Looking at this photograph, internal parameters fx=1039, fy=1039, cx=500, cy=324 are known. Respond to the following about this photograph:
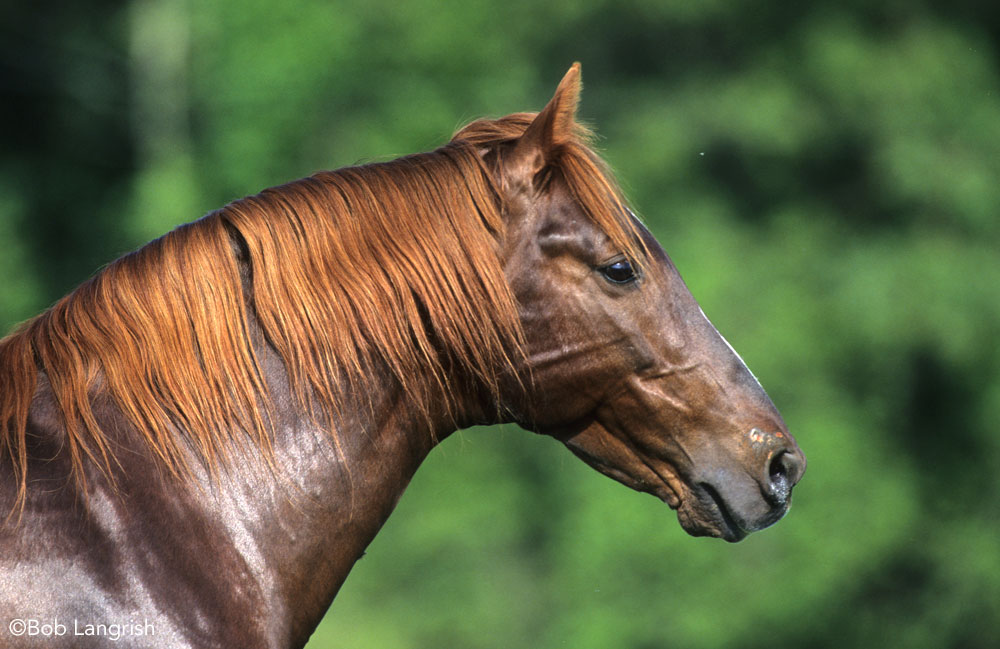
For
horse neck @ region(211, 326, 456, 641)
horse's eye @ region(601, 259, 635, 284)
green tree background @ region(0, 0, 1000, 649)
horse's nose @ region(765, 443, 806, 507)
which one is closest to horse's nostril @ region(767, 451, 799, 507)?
horse's nose @ region(765, 443, 806, 507)

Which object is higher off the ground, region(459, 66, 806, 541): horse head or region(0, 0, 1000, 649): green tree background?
region(459, 66, 806, 541): horse head

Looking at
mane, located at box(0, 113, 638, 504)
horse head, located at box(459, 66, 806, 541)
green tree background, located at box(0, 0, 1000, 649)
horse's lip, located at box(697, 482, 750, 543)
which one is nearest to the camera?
mane, located at box(0, 113, 638, 504)

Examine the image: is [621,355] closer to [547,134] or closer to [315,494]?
[547,134]

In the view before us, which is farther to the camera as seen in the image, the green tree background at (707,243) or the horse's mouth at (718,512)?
the green tree background at (707,243)

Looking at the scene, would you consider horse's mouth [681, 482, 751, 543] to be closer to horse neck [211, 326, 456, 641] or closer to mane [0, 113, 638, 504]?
mane [0, 113, 638, 504]

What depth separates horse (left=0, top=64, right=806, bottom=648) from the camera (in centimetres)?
203

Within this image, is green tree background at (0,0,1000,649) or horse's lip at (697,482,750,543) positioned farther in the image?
green tree background at (0,0,1000,649)

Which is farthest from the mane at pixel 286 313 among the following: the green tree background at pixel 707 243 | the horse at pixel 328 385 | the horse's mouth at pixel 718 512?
the green tree background at pixel 707 243

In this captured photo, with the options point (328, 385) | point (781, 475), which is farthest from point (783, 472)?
point (328, 385)

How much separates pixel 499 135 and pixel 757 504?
1.14 meters

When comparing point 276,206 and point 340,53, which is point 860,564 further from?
point 276,206

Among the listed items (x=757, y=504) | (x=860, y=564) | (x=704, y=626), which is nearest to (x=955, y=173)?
(x=860, y=564)

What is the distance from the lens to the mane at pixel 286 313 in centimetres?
215

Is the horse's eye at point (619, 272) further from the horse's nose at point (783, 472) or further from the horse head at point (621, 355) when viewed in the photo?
the horse's nose at point (783, 472)
